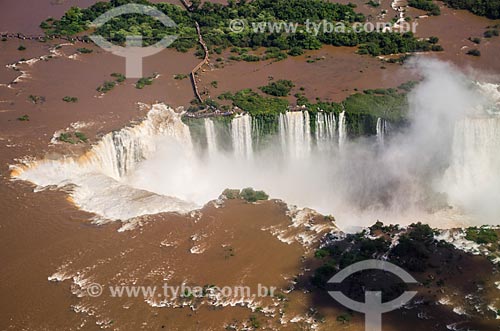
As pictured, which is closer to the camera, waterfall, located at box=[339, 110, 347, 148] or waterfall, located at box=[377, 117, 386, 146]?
waterfall, located at box=[377, 117, 386, 146]

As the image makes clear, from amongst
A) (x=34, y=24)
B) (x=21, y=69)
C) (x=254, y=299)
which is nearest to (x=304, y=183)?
(x=254, y=299)

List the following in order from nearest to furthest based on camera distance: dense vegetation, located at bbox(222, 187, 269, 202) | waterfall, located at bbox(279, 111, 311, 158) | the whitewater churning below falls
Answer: dense vegetation, located at bbox(222, 187, 269, 202) → the whitewater churning below falls → waterfall, located at bbox(279, 111, 311, 158)

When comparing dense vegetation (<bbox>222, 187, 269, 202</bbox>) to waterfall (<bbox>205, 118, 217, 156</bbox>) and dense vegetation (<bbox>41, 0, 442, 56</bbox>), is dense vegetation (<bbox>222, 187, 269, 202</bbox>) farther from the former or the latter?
dense vegetation (<bbox>41, 0, 442, 56</bbox>)

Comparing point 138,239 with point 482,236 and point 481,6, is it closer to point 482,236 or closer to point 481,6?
point 482,236


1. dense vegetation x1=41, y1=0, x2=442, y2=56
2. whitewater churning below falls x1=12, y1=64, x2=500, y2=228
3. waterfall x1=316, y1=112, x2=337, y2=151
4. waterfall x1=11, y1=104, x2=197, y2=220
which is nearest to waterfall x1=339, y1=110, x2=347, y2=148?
whitewater churning below falls x1=12, y1=64, x2=500, y2=228

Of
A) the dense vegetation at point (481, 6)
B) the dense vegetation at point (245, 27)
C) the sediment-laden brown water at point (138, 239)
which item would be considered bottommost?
the sediment-laden brown water at point (138, 239)

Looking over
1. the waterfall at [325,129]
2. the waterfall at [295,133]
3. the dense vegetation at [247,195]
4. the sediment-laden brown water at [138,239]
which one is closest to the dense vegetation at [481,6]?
the sediment-laden brown water at [138,239]

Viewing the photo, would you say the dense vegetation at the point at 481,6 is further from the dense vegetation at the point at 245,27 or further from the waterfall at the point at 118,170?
the waterfall at the point at 118,170
